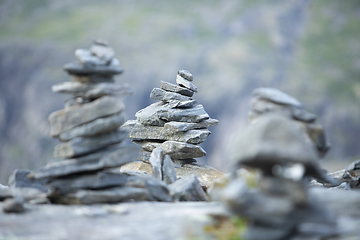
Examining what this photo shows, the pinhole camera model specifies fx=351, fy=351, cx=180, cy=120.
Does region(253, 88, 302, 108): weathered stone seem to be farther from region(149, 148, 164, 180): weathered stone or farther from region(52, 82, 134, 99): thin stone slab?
region(149, 148, 164, 180): weathered stone

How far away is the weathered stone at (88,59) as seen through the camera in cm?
786

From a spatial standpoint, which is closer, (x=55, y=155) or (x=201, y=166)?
(x=55, y=155)

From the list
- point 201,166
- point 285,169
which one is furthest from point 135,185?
point 201,166

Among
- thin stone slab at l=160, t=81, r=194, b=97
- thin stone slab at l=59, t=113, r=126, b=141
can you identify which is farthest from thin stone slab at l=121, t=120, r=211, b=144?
thin stone slab at l=59, t=113, r=126, b=141

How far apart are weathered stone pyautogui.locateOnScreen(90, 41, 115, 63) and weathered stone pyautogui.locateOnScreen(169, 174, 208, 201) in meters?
3.62

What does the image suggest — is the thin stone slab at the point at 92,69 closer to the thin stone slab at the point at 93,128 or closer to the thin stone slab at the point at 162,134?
the thin stone slab at the point at 93,128

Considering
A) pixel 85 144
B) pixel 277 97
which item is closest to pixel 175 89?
pixel 85 144

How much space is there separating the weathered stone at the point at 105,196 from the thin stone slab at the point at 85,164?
52 centimetres

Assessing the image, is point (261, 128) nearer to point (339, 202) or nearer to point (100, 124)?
point (339, 202)

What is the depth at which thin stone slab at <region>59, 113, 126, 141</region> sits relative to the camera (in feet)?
25.6

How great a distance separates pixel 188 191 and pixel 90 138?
2.77 metres

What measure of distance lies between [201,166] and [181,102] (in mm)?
2563

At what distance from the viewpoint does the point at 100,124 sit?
780 centimetres

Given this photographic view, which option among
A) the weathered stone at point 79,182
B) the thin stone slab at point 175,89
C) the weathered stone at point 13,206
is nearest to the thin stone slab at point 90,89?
the weathered stone at point 79,182
